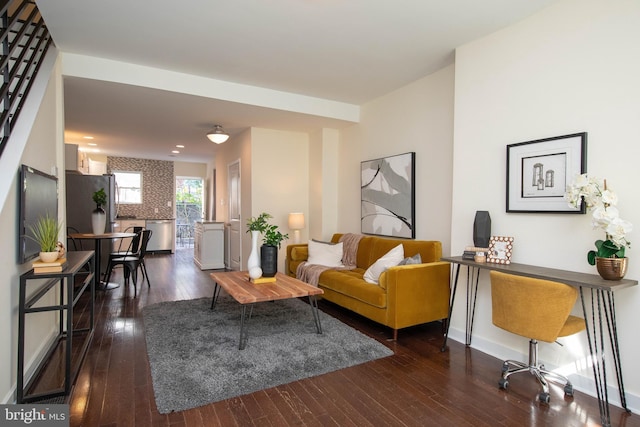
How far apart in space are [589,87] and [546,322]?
1.62 m

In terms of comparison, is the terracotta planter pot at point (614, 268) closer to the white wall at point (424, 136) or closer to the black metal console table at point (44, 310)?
the white wall at point (424, 136)

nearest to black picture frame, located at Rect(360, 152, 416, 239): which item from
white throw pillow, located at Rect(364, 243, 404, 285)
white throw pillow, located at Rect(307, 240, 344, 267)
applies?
white throw pillow, located at Rect(307, 240, 344, 267)

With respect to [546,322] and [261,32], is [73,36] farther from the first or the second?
[546,322]

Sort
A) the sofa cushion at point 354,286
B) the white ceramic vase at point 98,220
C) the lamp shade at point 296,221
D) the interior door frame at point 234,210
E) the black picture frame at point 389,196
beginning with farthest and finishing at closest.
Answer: the interior door frame at point 234,210, the lamp shade at point 296,221, the white ceramic vase at point 98,220, the black picture frame at point 389,196, the sofa cushion at point 354,286

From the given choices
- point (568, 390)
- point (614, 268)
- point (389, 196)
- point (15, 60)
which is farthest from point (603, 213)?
point (15, 60)

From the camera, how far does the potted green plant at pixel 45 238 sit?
2268 mm

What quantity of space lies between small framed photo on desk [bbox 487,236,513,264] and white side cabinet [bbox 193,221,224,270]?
5.46m

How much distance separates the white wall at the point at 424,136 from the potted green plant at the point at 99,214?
4.03m

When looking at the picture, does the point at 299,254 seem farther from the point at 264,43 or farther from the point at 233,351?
the point at 264,43

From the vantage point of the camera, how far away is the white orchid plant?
79.5 inches

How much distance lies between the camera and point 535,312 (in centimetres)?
217

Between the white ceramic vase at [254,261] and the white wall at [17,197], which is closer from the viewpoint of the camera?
the white wall at [17,197]

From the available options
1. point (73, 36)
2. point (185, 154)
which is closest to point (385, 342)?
point (73, 36)

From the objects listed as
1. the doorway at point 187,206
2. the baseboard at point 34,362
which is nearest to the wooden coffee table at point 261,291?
the baseboard at point 34,362
